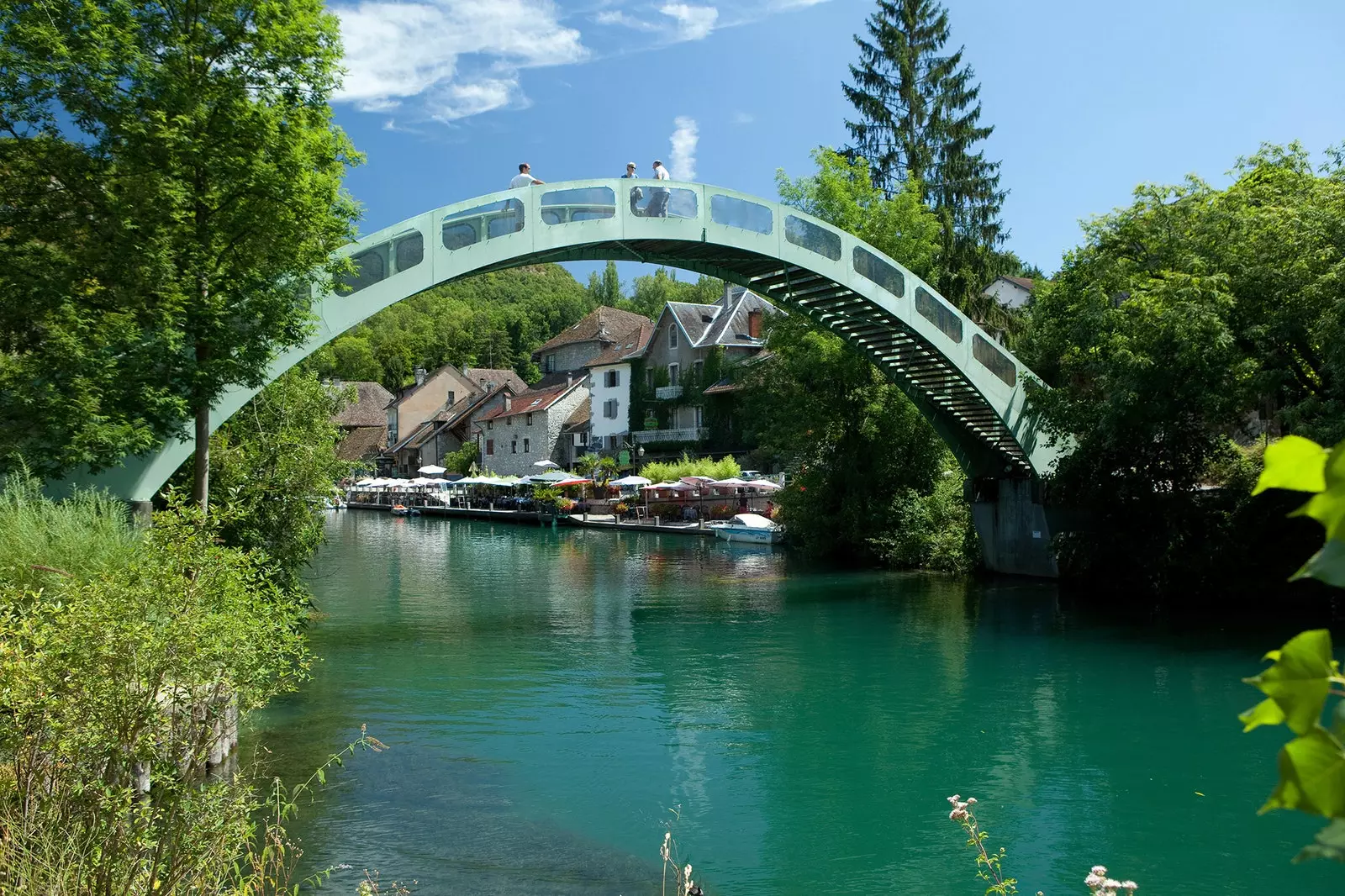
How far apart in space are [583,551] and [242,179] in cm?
2673

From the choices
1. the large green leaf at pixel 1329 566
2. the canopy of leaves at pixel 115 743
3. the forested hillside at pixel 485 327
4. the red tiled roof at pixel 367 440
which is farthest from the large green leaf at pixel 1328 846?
the forested hillside at pixel 485 327

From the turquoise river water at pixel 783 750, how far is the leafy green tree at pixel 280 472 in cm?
201

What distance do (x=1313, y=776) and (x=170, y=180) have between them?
444 inches

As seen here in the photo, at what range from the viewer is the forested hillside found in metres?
101

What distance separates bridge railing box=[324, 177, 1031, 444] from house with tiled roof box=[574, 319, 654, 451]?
37428 mm

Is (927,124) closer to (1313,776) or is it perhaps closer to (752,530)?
(752,530)

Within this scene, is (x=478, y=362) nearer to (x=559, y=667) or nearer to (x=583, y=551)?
(x=583, y=551)

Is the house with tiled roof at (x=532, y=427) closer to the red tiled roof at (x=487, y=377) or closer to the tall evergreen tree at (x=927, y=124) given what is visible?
the red tiled roof at (x=487, y=377)

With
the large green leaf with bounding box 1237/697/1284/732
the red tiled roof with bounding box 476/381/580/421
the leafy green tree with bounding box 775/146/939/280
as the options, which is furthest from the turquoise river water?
the red tiled roof with bounding box 476/381/580/421

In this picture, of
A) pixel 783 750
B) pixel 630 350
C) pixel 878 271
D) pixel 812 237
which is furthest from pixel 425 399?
pixel 783 750

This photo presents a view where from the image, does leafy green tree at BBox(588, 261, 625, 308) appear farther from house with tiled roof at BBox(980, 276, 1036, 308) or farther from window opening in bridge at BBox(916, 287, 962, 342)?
window opening in bridge at BBox(916, 287, 962, 342)

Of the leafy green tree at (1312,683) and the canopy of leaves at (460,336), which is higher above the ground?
the canopy of leaves at (460,336)

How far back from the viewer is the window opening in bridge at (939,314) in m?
21.8

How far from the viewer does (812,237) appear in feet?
66.7
